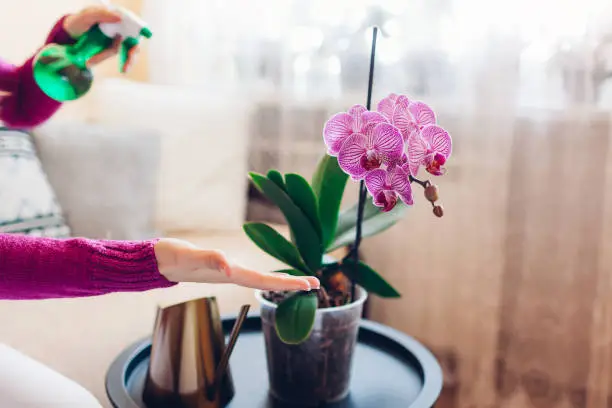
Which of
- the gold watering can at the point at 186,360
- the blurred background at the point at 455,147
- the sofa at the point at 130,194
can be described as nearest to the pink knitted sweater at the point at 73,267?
the gold watering can at the point at 186,360

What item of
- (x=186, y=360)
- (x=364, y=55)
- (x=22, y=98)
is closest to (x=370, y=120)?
(x=186, y=360)

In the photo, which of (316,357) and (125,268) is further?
(316,357)

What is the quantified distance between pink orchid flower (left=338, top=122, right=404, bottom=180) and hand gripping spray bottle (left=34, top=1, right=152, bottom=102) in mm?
324

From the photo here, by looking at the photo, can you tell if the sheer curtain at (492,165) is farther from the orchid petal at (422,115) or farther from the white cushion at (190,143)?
the orchid petal at (422,115)

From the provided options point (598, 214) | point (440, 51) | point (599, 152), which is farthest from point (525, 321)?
point (440, 51)

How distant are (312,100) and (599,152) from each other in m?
0.78

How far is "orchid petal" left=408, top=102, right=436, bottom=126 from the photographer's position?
2.19 feet

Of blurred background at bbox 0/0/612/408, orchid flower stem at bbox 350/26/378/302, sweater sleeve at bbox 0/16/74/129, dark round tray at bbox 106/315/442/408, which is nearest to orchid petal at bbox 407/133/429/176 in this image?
orchid flower stem at bbox 350/26/378/302

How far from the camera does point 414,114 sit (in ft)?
2.20

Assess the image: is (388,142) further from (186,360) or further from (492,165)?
(492,165)

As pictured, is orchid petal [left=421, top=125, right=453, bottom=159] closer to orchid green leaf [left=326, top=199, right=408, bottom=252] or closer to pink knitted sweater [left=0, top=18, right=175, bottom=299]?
orchid green leaf [left=326, top=199, right=408, bottom=252]

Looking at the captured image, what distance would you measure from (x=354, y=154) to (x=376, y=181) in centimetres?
4

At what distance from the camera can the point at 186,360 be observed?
28.4 inches

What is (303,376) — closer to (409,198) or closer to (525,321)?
(409,198)
